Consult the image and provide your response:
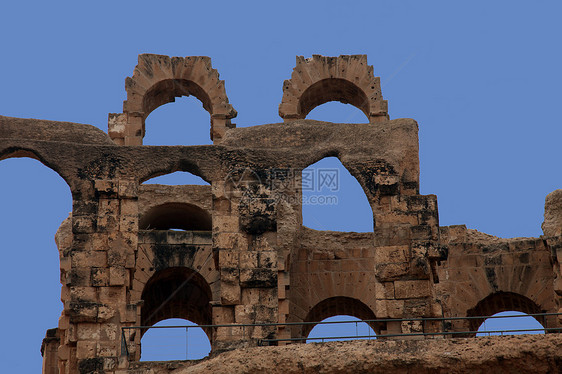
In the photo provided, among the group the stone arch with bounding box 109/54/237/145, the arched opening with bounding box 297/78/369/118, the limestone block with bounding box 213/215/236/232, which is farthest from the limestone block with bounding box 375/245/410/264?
the stone arch with bounding box 109/54/237/145

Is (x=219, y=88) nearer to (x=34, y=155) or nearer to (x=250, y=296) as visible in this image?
(x=34, y=155)

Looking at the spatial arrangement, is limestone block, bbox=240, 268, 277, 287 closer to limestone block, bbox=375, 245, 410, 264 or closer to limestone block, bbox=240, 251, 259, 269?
limestone block, bbox=240, 251, 259, 269

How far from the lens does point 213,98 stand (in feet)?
98.6

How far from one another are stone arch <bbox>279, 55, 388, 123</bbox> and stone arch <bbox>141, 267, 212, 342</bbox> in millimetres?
5202

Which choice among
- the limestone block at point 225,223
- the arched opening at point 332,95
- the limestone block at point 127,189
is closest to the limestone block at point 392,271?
the limestone block at point 225,223

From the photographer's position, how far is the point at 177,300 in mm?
31000

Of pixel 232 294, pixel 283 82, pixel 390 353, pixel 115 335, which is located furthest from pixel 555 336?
pixel 283 82

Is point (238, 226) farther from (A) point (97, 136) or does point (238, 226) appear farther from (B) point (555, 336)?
(B) point (555, 336)

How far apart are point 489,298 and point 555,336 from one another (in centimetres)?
1000

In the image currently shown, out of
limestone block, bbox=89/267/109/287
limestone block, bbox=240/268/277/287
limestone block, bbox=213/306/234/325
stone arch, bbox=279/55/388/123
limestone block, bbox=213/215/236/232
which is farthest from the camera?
stone arch, bbox=279/55/388/123

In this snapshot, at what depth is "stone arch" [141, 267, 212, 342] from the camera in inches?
1193

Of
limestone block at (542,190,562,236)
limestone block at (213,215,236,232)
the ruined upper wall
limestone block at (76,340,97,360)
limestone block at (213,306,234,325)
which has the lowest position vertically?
limestone block at (76,340,97,360)

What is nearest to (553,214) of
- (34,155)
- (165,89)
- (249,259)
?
(249,259)

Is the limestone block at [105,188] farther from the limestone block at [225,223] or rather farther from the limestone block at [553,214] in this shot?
the limestone block at [553,214]
